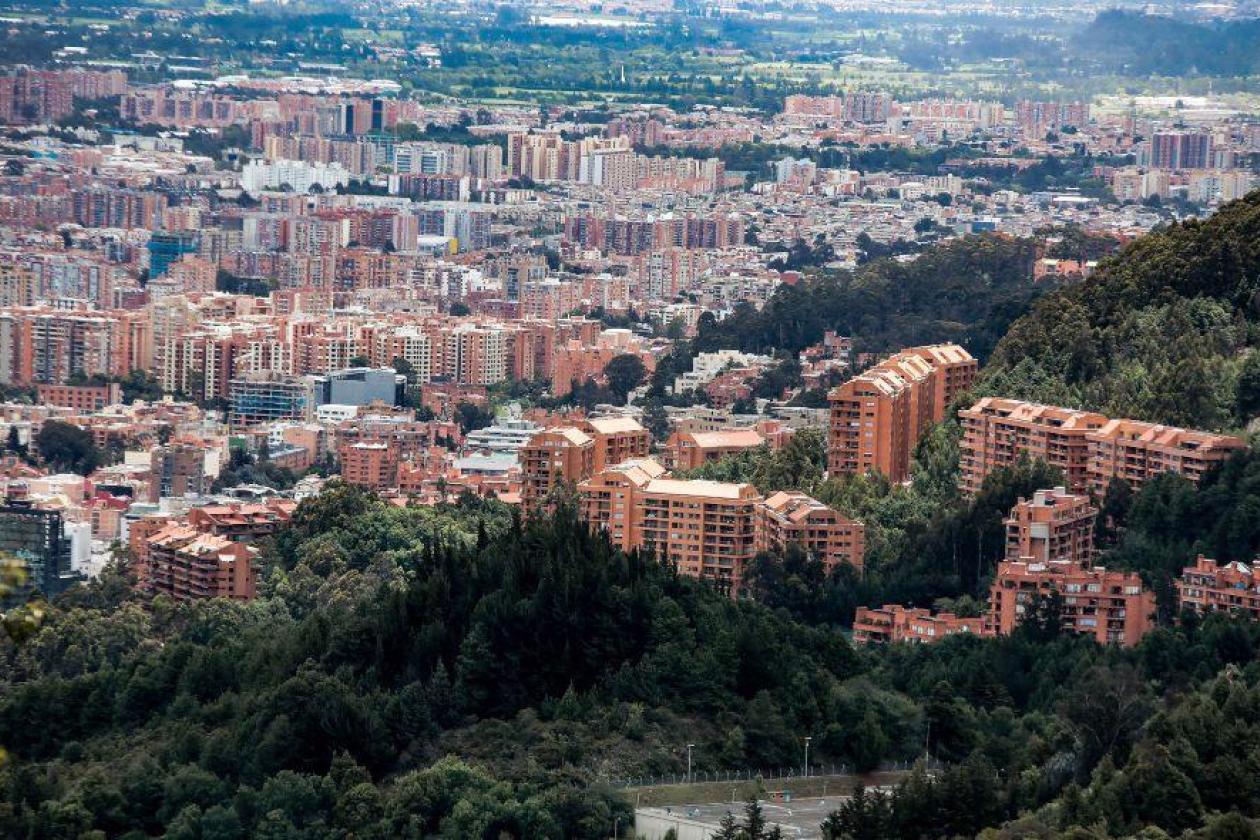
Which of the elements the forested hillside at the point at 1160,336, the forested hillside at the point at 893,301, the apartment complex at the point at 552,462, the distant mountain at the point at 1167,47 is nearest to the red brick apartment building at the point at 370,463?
the apartment complex at the point at 552,462

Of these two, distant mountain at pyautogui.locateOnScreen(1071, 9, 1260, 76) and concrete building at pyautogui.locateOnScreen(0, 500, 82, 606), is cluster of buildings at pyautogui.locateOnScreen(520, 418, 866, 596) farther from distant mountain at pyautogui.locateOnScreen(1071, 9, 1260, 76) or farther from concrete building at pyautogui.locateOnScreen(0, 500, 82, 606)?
distant mountain at pyautogui.locateOnScreen(1071, 9, 1260, 76)

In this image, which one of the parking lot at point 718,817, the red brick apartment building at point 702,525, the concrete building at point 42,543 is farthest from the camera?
the concrete building at point 42,543

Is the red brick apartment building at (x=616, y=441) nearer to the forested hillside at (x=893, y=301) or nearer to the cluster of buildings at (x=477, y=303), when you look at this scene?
the cluster of buildings at (x=477, y=303)

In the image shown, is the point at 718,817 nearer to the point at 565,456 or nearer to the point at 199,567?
the point at 199,567

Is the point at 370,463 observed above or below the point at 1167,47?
below

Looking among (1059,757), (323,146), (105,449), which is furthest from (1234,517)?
(323,146)

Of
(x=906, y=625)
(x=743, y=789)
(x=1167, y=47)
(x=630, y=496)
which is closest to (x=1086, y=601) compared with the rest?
(x=906, y=625)
